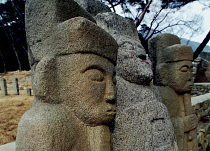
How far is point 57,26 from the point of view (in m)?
1.04

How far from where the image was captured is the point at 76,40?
975 mm

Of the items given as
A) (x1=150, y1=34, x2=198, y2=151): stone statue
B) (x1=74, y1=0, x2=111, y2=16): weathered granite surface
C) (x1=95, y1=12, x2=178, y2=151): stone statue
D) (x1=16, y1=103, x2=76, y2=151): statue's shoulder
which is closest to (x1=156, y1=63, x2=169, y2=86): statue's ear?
(x1=150, y1=34, x2=198, y2=151): stone statue

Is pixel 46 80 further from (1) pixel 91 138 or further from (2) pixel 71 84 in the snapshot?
(1) pixel 91 138

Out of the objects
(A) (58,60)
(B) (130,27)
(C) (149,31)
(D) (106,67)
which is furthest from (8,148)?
(C) (149,31)

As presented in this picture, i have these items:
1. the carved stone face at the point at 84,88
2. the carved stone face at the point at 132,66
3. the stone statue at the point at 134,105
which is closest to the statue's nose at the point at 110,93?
the carved stone face at the point at 84,88

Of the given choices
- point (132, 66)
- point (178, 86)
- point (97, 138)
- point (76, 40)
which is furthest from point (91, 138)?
point (178, 86)

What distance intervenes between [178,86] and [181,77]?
0.42 ft

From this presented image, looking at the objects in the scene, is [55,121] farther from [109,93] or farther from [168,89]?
[168,89]

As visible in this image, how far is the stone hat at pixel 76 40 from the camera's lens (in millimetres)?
975

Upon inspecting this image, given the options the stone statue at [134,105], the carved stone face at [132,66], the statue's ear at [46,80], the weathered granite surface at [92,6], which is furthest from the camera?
the weathered granite surface at [92,6]

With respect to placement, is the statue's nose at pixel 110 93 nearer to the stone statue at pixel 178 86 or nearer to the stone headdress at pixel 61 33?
the stone headdress at pixel 61 33

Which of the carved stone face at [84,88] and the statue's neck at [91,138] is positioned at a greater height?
the carved stone face at [84,88]

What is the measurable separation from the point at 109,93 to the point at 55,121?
1.15 ft

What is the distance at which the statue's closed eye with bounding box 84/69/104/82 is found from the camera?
39.1 inches
